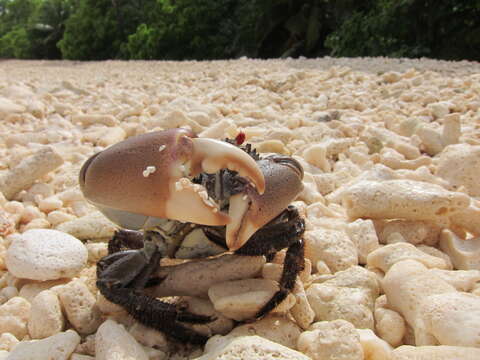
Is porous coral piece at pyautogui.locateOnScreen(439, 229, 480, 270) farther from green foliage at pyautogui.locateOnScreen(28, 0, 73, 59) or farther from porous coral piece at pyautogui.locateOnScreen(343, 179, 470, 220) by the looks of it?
green foliage at pyautogui.locateOnScreen(28, 0, 73, 59)

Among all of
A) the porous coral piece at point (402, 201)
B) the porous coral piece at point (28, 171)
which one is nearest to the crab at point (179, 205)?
the porous coral piece at point (402, 201)

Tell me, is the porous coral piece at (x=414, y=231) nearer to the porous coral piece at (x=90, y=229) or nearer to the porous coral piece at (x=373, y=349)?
the porous coral piece at (x=373, y=349)

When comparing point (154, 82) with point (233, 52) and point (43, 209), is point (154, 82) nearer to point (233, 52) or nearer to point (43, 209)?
point (43, 209)

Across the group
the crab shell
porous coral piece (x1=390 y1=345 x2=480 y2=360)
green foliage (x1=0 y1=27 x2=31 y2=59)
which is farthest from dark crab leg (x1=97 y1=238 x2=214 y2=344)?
green foliage (x1=0 y1=27 x2=31 y2=59)

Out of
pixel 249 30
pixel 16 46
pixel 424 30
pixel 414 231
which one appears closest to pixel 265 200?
pixel 414 231

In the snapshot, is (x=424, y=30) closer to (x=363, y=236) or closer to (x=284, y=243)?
(x=363, y=236)

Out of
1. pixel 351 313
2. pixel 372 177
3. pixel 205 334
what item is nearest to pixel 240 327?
pixel 205 334
